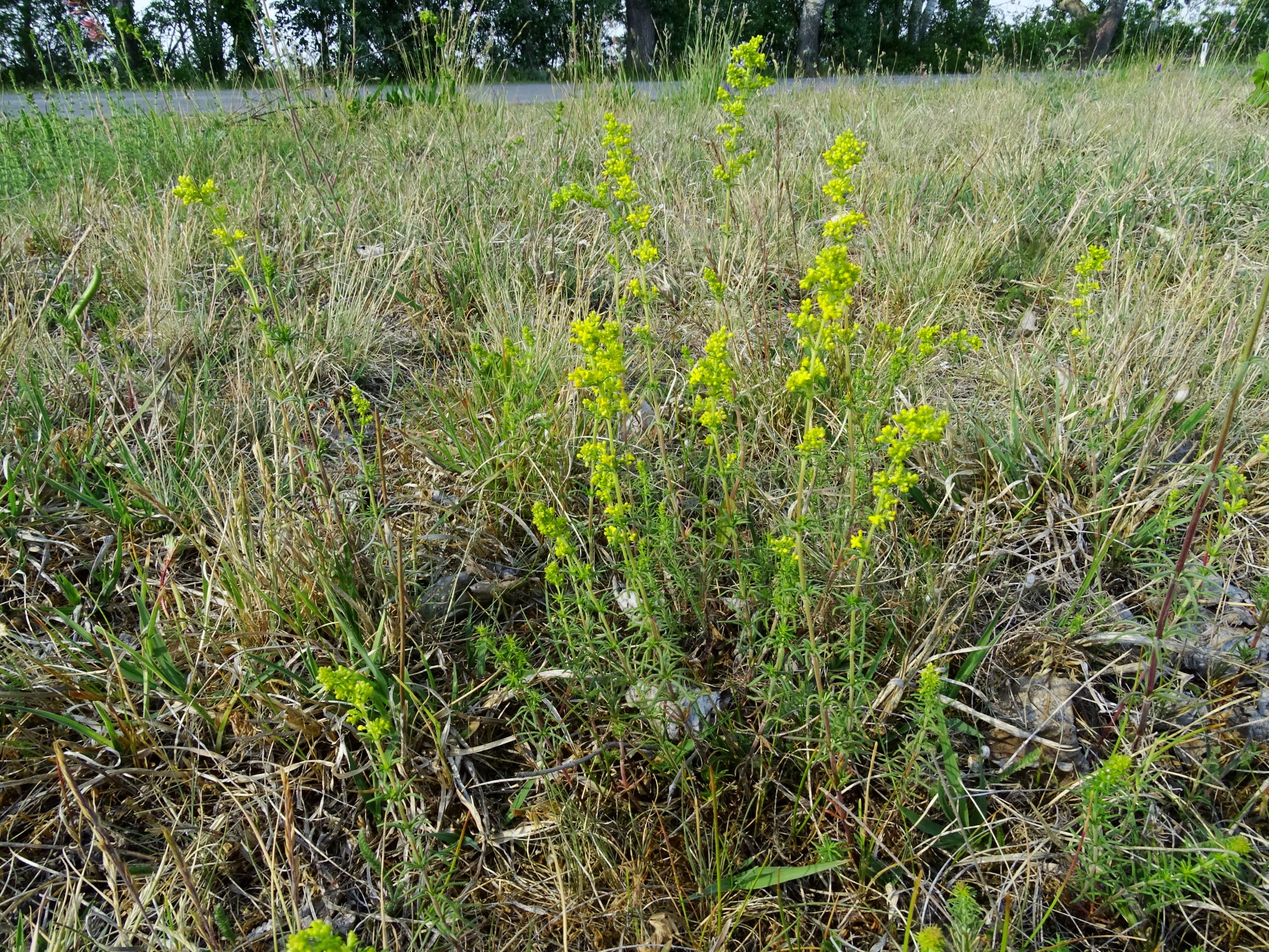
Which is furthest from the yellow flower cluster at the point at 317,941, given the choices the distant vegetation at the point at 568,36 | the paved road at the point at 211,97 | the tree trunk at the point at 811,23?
the tree trunk at the point at 811,23

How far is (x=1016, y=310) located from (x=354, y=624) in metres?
2.62

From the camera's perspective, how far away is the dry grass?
1442mm

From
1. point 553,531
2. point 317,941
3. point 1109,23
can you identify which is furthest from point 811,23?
point 317,941

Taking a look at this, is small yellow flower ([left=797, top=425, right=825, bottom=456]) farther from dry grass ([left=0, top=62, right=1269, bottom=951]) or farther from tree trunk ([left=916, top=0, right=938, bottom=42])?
tree trunk ([left=916, top=0, right=938, bottom=42])

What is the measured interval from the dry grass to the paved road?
1587 millimetres

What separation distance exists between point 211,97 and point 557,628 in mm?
6128

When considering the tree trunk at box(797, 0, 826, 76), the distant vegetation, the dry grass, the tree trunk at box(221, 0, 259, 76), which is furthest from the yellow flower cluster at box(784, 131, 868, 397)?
the tree trunk at box(797, 0, 826, 76)

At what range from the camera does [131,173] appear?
3879 millimetres

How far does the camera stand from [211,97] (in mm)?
5906

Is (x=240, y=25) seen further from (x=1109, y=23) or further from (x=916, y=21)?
(x=1109, y=23)

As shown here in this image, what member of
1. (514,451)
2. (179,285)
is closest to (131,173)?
(179,285)

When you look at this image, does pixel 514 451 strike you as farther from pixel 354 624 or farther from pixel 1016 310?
pixel 1016 310

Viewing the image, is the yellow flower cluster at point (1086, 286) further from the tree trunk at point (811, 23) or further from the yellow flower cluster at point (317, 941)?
the tree trunk at point (811, 23)

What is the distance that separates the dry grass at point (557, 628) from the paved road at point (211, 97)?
1.59m
